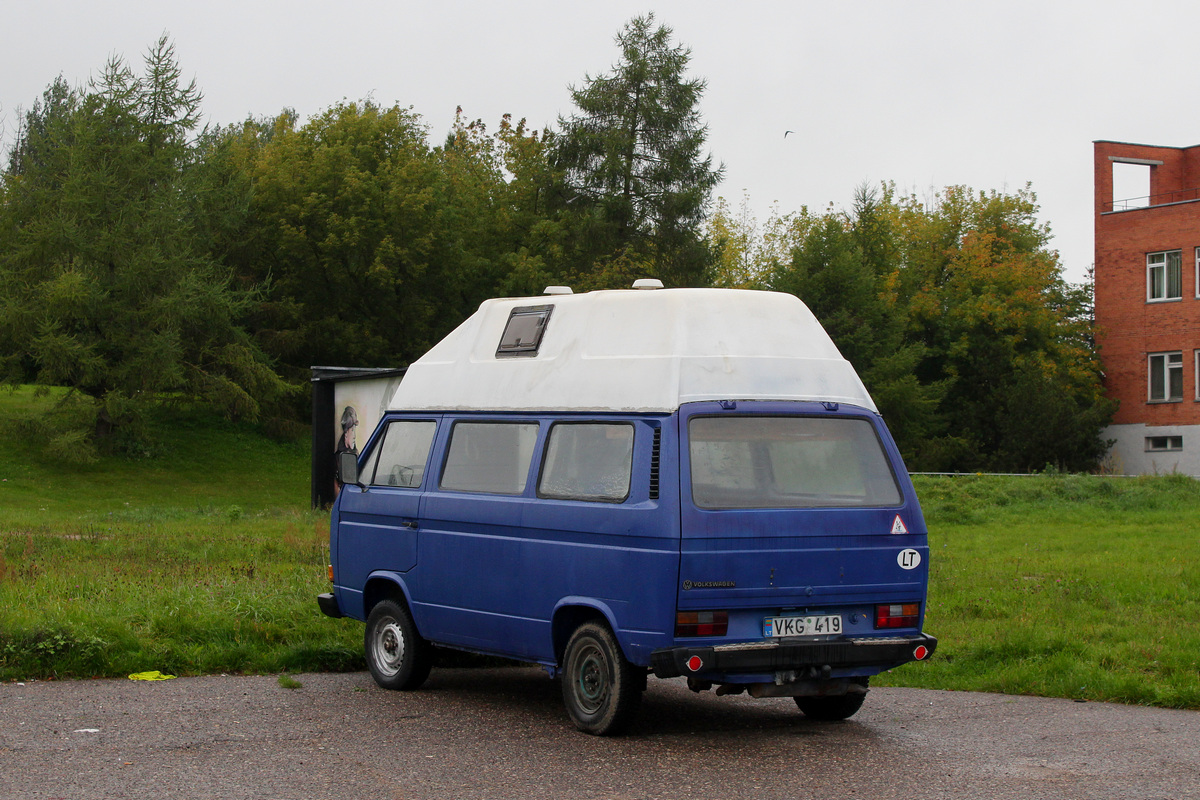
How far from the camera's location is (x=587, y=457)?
7.87 meters

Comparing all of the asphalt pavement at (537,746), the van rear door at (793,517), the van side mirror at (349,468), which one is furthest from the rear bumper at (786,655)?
the van side mirror at (349,468)

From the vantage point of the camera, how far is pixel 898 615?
302 inches

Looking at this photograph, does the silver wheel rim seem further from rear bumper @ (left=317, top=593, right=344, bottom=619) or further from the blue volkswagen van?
rear bumper @ (left=317, top=593, right=344, bottom=619)

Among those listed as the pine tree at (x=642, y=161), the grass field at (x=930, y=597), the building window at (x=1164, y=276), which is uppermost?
the pine tree at (x=642, y=161)

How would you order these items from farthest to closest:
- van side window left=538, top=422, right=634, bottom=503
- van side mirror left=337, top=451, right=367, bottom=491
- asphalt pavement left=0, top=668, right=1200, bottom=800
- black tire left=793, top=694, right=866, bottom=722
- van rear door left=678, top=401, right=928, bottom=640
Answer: van side mirror left=337, top=451, right=367, bottom=491, black tire left=793, top=694, right=866, bottom=722, van side window left=538, top=422, right=634, bottom=503, van rear door left=678, top=401, right=928, bottom=640, asphalt pavement left=0, top=668, right=1200, bottom=800

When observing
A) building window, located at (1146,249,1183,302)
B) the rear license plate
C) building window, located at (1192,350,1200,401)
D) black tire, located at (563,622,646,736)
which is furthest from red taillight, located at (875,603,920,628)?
building window, located at (1146,249,1183,302)

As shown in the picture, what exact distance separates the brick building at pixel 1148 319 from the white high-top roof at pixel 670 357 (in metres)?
41.5

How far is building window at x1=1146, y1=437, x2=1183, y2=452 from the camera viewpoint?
4812 cm

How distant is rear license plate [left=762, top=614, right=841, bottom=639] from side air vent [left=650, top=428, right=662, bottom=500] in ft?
3.09

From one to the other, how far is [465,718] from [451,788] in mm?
1966

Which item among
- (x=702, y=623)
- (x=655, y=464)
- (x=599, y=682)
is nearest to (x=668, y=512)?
(x=655, y=464)

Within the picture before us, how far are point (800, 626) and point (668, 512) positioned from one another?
102cm

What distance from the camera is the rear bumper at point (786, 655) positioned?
7000mm

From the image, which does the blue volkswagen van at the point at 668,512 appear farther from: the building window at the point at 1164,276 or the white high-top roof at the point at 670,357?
the building window at the point at 1164,276
